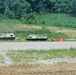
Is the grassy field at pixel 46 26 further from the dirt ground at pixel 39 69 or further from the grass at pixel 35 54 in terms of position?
the dirt ground at pixel 39 69

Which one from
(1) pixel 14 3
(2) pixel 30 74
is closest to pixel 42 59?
(2) pixel 30 74

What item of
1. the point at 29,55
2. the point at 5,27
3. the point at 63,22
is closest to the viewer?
the point at 29,55

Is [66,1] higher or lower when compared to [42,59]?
lower

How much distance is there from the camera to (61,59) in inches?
608

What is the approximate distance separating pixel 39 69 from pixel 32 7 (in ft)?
132

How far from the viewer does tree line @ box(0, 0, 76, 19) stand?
157 ft

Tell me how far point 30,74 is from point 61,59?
13.3 feet

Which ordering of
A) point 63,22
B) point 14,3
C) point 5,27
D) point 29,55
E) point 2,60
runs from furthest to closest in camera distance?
point 14,3 → point 63,22 → point 5,27 → point 29,55 → point 2,60

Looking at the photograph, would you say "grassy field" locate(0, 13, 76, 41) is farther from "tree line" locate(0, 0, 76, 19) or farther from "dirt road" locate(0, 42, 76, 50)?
"dirt road" locate(0, 42, 76, 50)

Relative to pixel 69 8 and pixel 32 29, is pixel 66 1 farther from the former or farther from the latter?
pixel 32 29

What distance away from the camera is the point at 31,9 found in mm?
51219

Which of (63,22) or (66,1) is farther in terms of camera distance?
(66,1)

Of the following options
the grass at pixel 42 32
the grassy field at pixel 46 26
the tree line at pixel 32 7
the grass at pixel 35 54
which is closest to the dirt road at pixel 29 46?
the grass at pixel 35 54

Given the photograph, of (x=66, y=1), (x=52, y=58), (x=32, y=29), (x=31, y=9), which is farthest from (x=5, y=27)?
(x=52, y=58)
